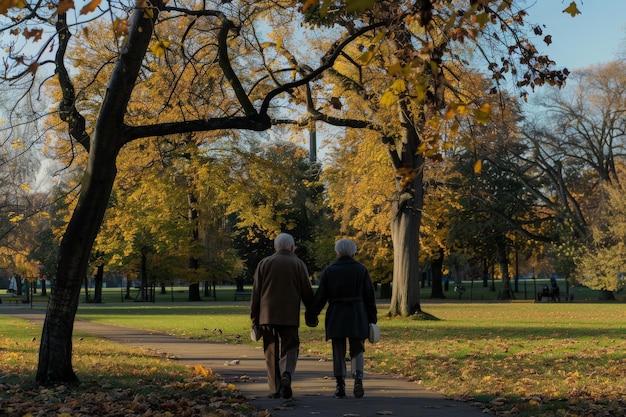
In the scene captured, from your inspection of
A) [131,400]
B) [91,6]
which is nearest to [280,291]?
[131,400]

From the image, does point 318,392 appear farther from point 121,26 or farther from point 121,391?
point 121,26

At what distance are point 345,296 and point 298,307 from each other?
56 cm

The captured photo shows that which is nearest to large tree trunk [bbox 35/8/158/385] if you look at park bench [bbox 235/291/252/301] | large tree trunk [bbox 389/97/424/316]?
large tree trunk [bbox 389/97/424/316]

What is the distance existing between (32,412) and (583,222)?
47379 mm

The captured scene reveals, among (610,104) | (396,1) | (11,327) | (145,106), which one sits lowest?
(11,327)

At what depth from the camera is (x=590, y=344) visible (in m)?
15.5

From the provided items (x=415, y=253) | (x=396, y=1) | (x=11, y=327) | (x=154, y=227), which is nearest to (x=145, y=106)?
(x=11, y=327)

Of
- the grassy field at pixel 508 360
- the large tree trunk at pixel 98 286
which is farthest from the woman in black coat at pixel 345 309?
the large tree trunk at pixel 98 286

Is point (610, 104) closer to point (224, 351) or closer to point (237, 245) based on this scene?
point (237, 245)

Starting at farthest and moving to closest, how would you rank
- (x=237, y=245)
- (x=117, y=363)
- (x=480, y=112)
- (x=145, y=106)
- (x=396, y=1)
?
(x=237, y=245)
(x=145, y=106)
(x=117, y=363)
(x=396, y=1)
(x=480, y=112)

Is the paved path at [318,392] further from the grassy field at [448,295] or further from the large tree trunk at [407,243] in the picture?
the grassy field at [448,295]

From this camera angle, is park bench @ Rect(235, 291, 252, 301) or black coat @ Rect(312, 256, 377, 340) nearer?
black coat @ Rect(312, 256, 377, 340)

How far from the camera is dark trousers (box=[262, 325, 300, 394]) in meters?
8.64

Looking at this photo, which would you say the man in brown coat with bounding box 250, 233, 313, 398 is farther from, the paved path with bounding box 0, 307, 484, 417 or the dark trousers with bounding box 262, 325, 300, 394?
the paved path with bounding box 0, 307, 484, 417
